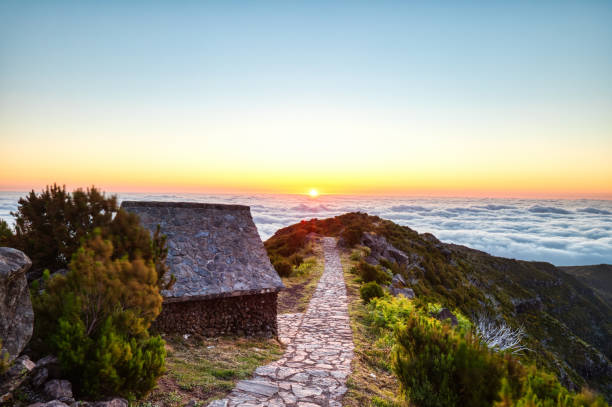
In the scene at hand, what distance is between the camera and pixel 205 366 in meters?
7.10

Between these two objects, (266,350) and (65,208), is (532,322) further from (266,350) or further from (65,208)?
(65,208)

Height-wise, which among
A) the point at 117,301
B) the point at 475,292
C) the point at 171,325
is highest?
the point at 117,301

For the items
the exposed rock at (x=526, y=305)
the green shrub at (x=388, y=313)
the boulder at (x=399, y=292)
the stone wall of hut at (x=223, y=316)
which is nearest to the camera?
the stone wall of hut at (x=223, y=316)

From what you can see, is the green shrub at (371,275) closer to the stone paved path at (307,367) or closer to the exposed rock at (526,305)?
the stone paved path at (307,367)

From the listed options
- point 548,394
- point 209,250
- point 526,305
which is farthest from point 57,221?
point 526,305

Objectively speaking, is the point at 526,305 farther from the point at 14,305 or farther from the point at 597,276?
the point at 597,276

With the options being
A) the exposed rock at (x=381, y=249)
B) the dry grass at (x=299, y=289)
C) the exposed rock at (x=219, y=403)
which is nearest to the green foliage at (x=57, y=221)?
the exposed rock at (x=219, y=403)

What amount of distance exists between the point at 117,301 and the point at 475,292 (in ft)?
148

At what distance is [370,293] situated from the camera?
16.1 meters

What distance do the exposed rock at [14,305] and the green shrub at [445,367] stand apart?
18.7 feet

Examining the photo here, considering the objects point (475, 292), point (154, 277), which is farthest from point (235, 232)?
point (475, 292)

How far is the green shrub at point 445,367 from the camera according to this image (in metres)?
4.46

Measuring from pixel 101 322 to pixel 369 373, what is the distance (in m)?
5.90

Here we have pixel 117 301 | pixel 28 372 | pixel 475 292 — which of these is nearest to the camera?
pixel 28 372
